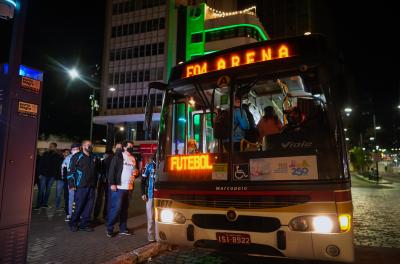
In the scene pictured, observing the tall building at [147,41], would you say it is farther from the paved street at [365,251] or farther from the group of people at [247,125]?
the group of people at [247,125]

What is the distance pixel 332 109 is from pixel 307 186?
1089mm

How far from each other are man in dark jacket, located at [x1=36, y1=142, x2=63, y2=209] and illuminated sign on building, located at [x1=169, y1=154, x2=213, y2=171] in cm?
674

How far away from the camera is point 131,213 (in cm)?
1045

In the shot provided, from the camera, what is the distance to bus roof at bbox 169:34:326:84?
4605 mm

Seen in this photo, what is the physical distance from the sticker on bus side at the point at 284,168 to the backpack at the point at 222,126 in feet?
1.92

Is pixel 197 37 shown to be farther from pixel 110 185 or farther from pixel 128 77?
pixel 110 185

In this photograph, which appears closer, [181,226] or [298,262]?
[181,226]

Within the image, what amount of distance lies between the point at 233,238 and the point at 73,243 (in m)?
3.56

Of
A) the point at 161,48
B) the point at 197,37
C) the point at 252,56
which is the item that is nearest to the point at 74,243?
the point at 252,56

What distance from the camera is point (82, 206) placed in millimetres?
7410

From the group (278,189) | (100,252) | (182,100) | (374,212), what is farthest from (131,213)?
(374,212)

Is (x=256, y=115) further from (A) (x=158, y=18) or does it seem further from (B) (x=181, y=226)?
(A) (x=158, y=18)

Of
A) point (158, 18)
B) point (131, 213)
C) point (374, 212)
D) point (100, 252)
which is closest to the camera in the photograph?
point (100, 252)

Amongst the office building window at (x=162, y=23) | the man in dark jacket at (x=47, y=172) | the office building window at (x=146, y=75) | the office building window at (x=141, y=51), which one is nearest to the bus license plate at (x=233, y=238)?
the man in dark jacket at (x=47, y=172)
